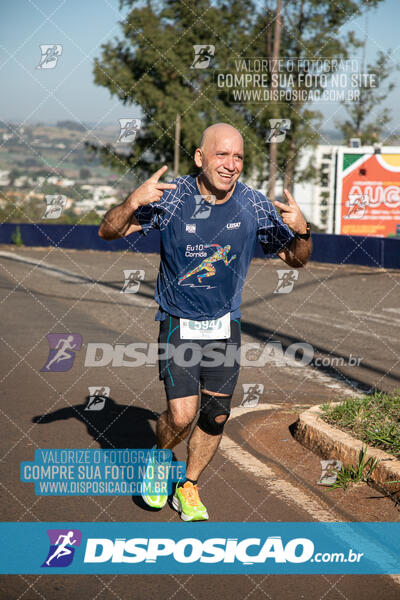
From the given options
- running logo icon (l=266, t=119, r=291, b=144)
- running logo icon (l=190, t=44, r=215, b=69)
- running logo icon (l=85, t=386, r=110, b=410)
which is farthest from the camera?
running logo icon (l=190, t=44, r=215, b=69)

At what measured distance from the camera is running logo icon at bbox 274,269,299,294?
16500mm

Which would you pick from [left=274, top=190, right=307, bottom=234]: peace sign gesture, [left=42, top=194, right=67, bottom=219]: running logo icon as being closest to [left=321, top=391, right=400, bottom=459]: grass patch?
[left=274, top=190, right=307, bottom=234]: peace sign gesture

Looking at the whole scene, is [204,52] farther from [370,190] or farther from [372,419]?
[372,419]

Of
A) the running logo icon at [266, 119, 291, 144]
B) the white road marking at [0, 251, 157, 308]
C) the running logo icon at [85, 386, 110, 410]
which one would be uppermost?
the running logo icon at [266, 119, 291, 144]

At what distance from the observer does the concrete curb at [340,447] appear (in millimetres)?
4722

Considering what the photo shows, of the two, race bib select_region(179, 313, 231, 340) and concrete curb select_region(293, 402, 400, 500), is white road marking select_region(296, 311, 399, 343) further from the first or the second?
race bib select_region(179, 313, 231, 340)

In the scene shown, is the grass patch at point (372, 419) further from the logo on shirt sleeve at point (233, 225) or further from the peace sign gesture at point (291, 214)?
the logo on shirt sleeve at point (233, 225)

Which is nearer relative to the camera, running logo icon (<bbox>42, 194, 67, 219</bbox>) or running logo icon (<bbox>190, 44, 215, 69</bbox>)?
running logo icon (<bbox>42, 194, 67, 219</bbox>)

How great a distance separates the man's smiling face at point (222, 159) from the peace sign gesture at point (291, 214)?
308mm

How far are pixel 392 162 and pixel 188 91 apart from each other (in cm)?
2151

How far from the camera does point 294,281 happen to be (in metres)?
19.3

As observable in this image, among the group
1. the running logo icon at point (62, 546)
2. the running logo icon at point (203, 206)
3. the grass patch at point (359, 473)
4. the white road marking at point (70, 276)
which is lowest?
the white road marking at point (70, 276)

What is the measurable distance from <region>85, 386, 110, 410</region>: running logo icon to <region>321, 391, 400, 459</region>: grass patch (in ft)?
7.03

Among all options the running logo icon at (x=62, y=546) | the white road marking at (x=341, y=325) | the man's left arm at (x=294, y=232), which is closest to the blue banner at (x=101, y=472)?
the running logo icon at (x=62, y=546)
